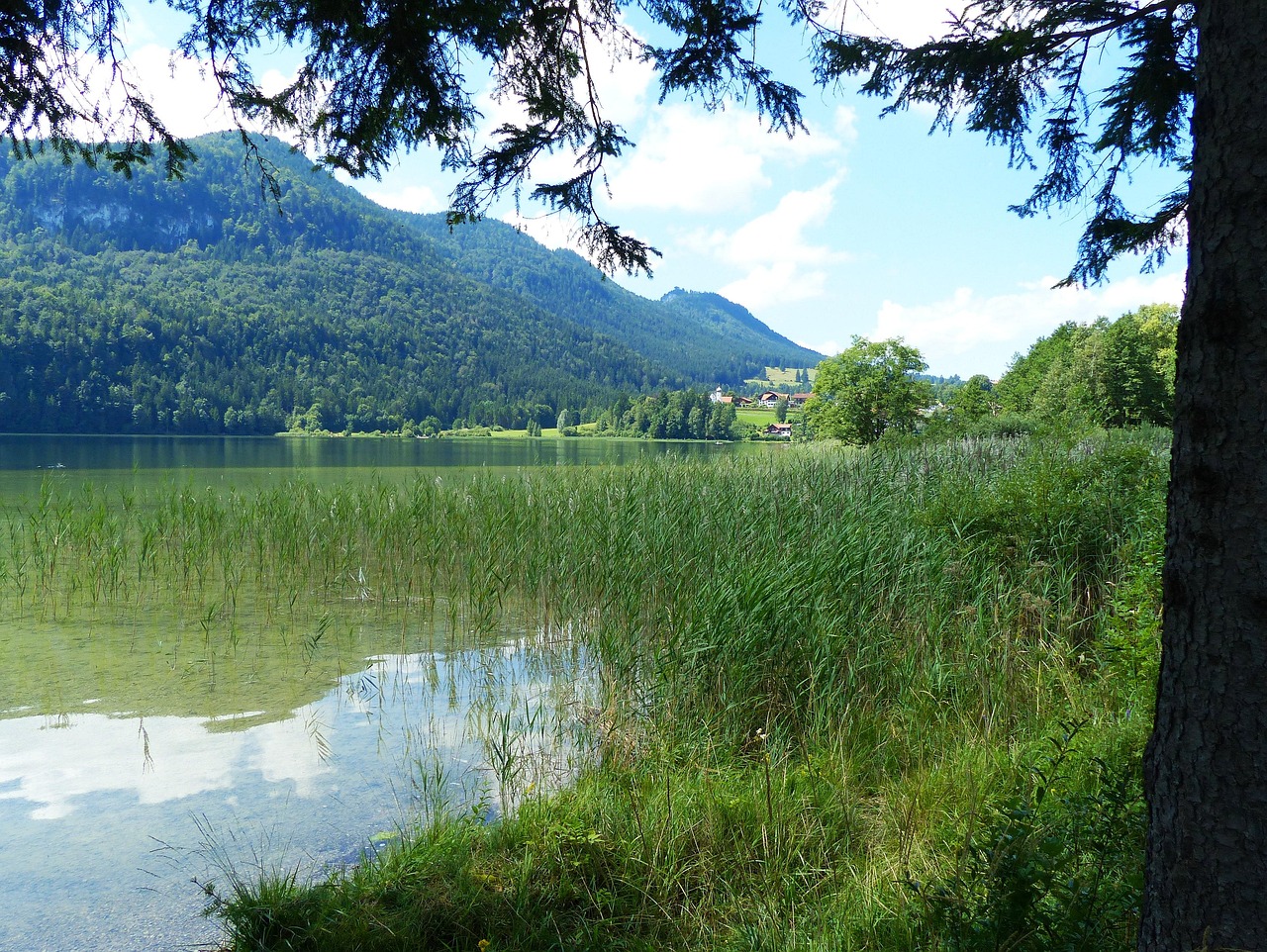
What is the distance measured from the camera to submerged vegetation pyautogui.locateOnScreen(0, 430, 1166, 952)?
2.65 meters

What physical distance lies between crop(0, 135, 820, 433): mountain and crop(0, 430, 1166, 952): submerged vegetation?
14.4 ft

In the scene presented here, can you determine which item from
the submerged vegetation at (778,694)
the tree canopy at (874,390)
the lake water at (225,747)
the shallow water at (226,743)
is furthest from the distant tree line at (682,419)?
the lake water at (225,747)

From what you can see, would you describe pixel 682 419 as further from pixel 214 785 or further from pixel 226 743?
pixel 214 785

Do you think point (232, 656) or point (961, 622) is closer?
point (961, 622)

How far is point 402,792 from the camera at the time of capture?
436 centimetres

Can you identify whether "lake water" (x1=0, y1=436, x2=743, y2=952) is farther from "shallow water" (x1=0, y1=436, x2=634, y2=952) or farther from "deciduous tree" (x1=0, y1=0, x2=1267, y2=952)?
Answer: "deciduous tree" (x1=0, y1=0, x2=1267, y2=952)

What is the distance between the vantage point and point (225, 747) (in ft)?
16.6

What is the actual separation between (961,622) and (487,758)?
331cm

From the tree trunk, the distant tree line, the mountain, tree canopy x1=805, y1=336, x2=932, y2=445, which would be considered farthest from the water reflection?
the distant tree line

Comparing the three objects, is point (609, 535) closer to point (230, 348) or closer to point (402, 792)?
point (402, 792)

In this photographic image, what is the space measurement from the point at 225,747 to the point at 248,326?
10583cm

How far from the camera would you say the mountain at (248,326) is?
232 feet

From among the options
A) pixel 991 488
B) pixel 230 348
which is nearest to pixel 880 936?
pixel 991 488

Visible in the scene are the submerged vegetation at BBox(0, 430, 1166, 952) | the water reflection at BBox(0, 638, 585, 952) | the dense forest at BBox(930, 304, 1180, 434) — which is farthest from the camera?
the dense forest at BBox(930, 304, 1180, 434)
